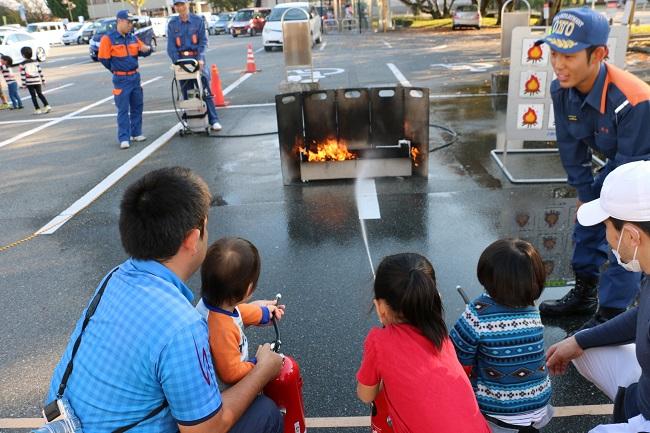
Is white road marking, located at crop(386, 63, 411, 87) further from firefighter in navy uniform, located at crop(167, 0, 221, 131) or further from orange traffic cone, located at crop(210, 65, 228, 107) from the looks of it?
firefighter in navy uniform, located at crop(167, 0, 221, 131)

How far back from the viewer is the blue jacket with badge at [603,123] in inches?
118

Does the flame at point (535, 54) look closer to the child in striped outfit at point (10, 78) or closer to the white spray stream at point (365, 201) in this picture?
the white spray stream at point (365, 201)

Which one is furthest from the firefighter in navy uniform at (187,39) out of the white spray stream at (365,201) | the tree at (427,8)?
the tree at (427,8)

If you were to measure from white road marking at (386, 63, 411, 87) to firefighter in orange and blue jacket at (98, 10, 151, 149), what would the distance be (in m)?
6.46

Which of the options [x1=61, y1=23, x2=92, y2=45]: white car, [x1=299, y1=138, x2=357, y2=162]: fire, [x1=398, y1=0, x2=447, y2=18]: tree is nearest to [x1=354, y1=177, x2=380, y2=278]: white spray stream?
[x1=299, y1=138, x2=357, y2=162]: fire

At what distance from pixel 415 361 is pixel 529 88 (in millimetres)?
5286

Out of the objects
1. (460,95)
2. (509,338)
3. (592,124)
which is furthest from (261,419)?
(460,95)

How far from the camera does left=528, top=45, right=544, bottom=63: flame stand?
20.3 feet

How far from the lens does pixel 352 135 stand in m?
6.62

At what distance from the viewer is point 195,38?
912cm

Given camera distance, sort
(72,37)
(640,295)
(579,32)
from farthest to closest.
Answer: (72,37)
(579,32)
(640,295)

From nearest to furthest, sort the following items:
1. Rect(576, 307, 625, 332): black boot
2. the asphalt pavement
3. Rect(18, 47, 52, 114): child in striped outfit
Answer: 1. Rect(576, 307, 625, 332): black boot
2. the asphalt pavement
3. Rect(18, 47, 52, 114): child in striped outfit

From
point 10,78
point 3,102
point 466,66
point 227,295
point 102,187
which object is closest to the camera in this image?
point 227,295

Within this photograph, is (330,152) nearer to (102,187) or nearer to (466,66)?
(102,187)
